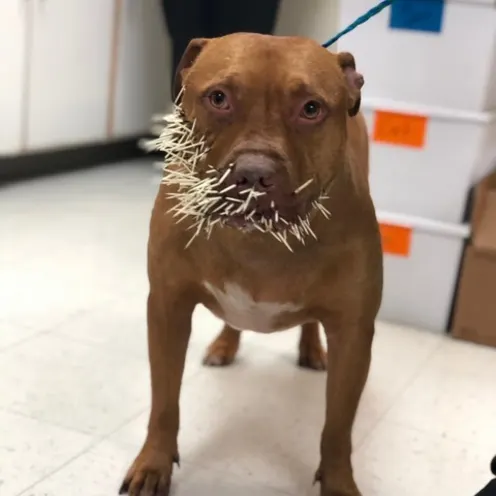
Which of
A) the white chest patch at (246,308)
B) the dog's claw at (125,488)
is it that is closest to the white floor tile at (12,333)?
the dog's claw at (125,488)

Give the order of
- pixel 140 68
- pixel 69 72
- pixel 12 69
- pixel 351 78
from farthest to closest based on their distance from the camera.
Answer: pixel 140 68 → pixel 69 72 → pixel 12 69 → pixel 351 78

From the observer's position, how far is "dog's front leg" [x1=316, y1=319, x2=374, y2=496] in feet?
4.16

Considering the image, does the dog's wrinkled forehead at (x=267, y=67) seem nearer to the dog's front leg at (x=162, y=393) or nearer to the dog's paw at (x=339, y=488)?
the dog's front leg at (x=162, y=393)

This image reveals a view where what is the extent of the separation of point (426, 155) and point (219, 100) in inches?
42.8

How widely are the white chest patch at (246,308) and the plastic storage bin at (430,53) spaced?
0.92 metres

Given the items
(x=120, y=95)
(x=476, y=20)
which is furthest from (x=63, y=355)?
(x=120, y=95)

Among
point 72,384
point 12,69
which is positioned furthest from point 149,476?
point 12,69

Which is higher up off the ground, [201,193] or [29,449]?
[201,193]

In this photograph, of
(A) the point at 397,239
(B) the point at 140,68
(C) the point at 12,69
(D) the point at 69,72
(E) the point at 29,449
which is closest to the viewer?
(E) the point at 29,449

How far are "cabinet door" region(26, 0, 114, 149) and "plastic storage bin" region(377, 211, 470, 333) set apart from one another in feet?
5.32

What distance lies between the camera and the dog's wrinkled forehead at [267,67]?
102 centimetres

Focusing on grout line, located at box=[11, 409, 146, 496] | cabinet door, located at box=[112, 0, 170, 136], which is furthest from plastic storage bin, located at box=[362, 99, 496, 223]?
cabinet door, located at box=[112, 0, 170, 136]

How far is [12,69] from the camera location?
9.99 ft

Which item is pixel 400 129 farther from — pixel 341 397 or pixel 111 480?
pixel 111 480
